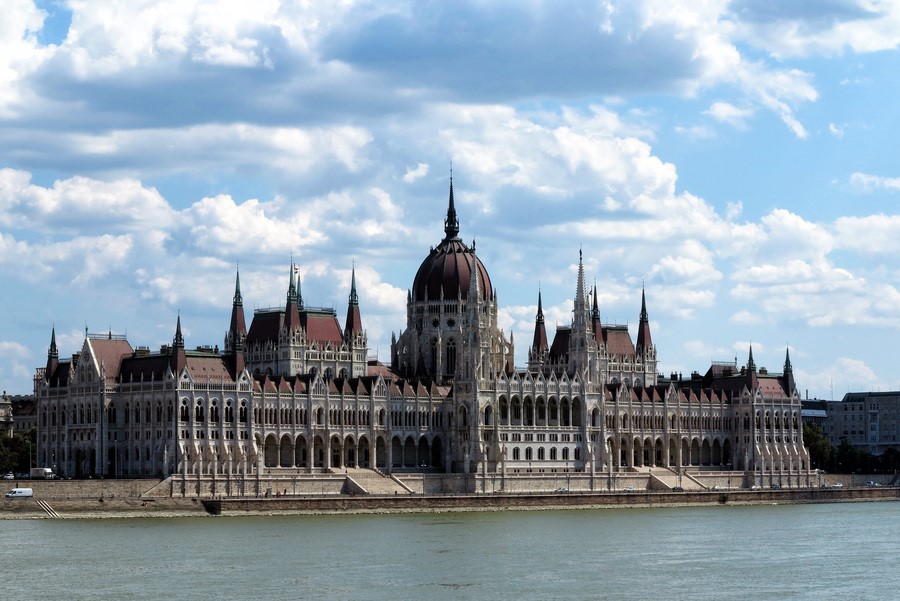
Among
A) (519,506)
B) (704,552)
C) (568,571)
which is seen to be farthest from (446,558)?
(519,506)

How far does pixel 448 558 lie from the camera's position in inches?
4097

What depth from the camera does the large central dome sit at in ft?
607

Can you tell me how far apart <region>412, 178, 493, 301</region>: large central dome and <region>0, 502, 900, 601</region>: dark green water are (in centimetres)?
4728

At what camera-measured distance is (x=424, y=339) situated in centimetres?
18488

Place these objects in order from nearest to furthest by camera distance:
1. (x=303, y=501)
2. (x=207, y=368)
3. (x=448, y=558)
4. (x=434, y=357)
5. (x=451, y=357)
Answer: (x=448, y=558), (x=303, y=501), (x=207, y=368), (x=451, y=357), (x=434, y=357)

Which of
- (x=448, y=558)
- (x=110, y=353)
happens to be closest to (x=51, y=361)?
(x=110, y=353)

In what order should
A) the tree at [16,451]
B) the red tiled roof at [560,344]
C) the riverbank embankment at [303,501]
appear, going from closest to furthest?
the riverbank embankment at [303,501]
the tree at [16,451]
the red tiled roof at [560,344]

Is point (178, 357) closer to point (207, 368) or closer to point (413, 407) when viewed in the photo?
point (207, 368)

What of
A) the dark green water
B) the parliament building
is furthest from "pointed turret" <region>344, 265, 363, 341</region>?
the dark green water

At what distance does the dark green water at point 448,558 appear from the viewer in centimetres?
8981

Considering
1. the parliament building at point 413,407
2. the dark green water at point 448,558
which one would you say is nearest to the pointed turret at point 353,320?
the parliament building at point 413,407

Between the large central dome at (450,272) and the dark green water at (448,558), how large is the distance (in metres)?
47.3

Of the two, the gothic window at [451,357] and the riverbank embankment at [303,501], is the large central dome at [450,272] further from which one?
the riverbank embankment at [303,501]

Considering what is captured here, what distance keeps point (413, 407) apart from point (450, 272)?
63.2ft
